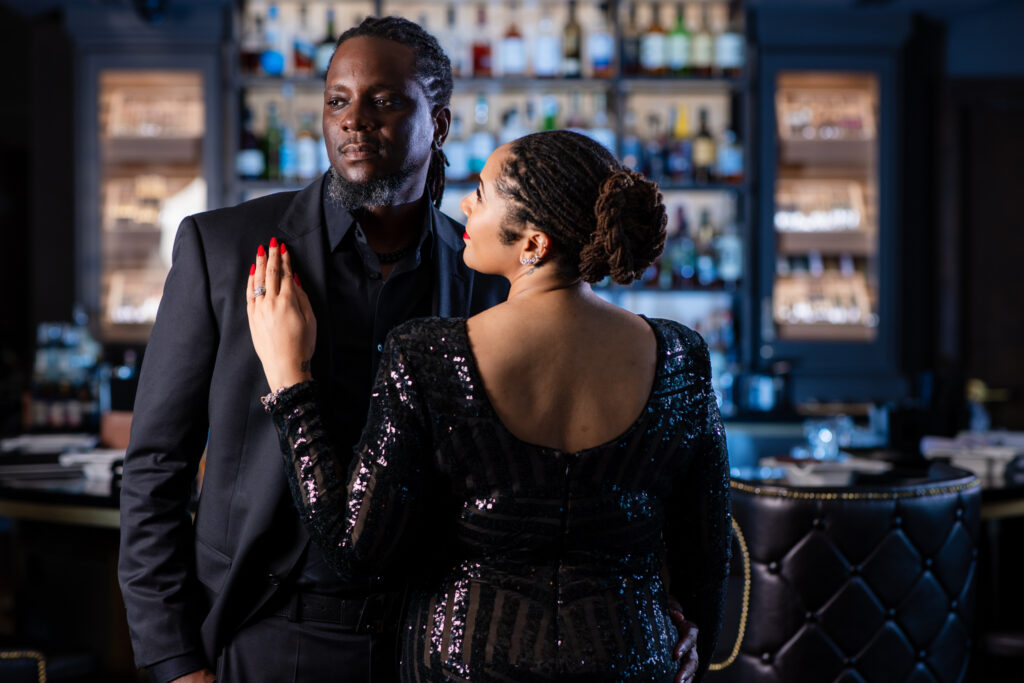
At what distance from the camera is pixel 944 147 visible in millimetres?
4918

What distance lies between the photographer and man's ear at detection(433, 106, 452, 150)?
5.08 ft

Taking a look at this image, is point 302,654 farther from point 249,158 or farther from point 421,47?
point 249,158

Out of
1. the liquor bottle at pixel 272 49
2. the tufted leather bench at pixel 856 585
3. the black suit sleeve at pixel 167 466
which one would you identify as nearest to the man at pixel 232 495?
the black suit sleeve at pixel 167 466

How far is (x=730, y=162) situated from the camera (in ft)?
15.2

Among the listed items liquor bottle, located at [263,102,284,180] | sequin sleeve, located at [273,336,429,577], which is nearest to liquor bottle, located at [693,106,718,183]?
liquor bottle, located at [263,102,284,180]

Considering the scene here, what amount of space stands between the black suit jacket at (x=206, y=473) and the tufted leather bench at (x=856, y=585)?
3.27 feet

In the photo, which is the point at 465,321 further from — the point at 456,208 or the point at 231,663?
the point at 456,208

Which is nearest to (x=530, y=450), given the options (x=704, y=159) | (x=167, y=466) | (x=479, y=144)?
(x=167, y=466)

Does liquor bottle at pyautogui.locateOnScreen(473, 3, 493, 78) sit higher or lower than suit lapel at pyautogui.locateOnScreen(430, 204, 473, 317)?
higher

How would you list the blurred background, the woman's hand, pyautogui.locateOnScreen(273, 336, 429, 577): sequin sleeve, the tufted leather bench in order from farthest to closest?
the blurred background
the tufted leather bench
the woman's hand
pyautogui.locateOnScreen(273, 336, 429, 577): sequin sleeve

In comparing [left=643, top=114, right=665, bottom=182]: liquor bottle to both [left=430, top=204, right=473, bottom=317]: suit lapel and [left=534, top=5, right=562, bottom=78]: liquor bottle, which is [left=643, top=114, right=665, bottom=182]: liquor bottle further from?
[left=430, top=204, right=473, bottom=317]: suit lapel

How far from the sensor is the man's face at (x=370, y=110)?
1389 mm

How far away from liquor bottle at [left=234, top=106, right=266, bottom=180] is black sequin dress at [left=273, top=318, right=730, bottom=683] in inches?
142

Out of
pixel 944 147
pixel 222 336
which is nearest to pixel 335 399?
pixel 222 336
